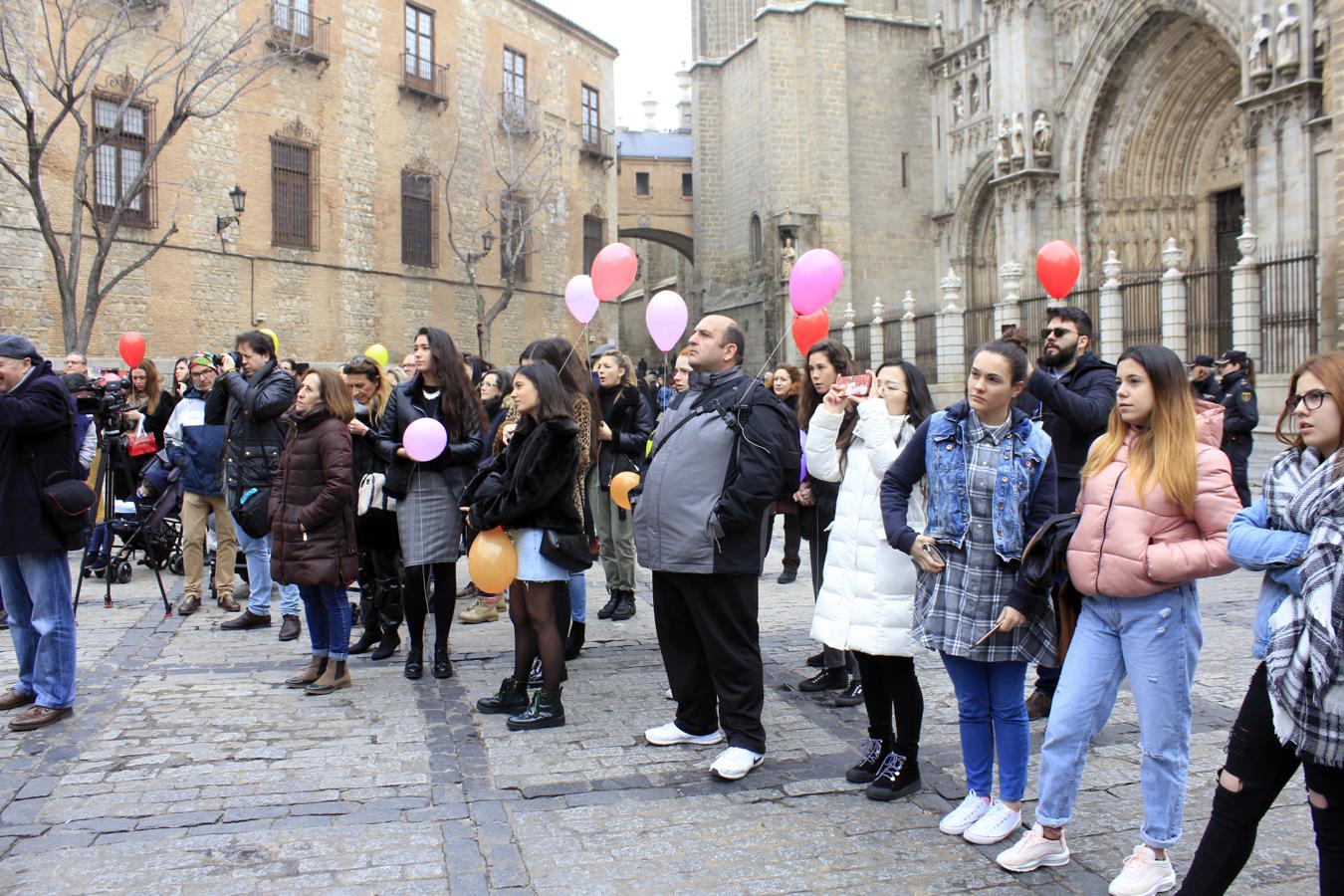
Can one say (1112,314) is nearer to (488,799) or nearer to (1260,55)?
(1260,55)

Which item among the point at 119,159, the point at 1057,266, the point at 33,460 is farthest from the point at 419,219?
the point at 33,460

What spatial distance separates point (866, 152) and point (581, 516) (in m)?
32.0

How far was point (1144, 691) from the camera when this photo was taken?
3.49 meters

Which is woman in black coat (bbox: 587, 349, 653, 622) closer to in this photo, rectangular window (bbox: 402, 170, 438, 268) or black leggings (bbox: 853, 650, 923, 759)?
black leggings (bbox: 853, 650, 923, 759)

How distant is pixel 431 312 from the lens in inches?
1096

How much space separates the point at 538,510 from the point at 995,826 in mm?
2668

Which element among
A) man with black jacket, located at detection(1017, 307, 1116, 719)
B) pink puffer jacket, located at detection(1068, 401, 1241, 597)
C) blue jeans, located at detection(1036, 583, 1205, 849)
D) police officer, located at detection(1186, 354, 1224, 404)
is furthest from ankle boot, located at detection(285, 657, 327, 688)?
police officer, located at detection(1186, 354, 1224, 404)

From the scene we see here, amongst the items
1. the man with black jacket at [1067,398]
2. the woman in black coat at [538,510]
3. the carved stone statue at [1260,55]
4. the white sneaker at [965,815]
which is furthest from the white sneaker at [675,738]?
the carved stone statue at [1260,55]

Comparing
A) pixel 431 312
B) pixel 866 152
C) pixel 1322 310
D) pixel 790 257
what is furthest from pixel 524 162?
pixel 1322 310

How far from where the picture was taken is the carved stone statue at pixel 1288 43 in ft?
62.5

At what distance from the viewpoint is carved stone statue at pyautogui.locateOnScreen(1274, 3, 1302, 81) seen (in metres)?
19.1

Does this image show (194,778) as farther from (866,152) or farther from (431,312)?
(866,152)

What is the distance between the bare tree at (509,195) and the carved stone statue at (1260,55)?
677 inches

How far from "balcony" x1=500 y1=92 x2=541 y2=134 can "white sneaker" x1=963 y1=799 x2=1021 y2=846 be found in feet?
90.6
